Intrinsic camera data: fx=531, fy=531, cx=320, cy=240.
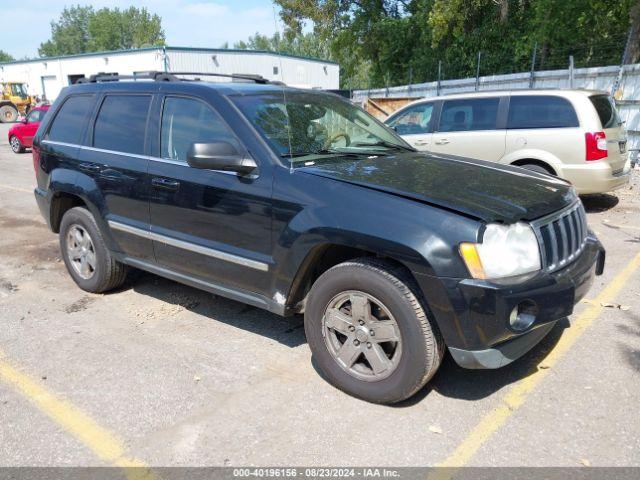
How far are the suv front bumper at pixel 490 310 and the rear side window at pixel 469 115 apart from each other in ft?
18.4

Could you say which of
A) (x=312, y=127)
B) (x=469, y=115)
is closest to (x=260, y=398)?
(x=312, y=127)

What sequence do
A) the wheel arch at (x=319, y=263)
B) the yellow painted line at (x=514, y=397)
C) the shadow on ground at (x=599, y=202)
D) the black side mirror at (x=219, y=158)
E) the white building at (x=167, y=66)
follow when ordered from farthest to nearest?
1. the white building at (x=167, y=66)
2. the shadow on ground at (x=599, y=202)
3. the black side mirror at (x=219, y=158)
4. the wheel arch at (x=319, y=263)
5. the yellow painted line at (x=514, y=397)

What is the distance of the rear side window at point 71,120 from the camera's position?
4.84 meters

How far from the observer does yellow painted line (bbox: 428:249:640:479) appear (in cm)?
268

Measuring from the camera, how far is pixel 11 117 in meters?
36.8

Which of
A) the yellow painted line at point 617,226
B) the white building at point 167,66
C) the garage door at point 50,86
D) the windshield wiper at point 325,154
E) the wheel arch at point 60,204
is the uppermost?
the white building at point 167,66

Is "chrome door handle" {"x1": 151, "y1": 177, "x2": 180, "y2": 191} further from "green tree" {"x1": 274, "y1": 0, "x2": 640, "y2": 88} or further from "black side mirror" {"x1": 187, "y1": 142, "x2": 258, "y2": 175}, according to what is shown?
"green tree" {"x1": 274, "y1": 0, "x2": 640, "y2": 88}

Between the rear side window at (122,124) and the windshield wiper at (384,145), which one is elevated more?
the rear side window at (122,124)

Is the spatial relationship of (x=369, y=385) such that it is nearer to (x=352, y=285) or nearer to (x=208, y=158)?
(x=352, y=285)

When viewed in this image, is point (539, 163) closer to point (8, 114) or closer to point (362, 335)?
point (362, 335)

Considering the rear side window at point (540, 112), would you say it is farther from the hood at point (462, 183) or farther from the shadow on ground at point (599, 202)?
the hood at point (462, 183)

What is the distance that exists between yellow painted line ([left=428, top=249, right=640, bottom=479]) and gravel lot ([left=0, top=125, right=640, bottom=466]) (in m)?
0.01

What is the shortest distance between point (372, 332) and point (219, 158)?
145 centimetres

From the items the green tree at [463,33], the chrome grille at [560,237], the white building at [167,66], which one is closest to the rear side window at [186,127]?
the chrome grille at [560,237]
